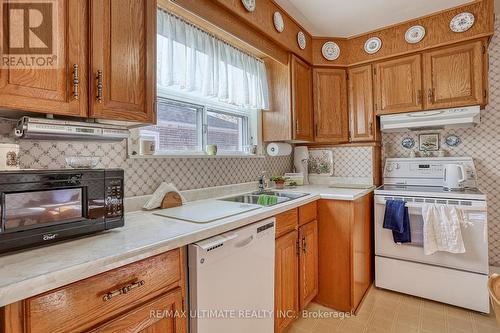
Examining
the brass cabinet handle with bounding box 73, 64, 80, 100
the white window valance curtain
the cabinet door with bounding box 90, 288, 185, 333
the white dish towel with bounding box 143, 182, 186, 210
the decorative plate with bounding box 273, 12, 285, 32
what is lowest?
the cabinet door with bounding box 90, 288, 185, 333

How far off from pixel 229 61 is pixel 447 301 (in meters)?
2.64

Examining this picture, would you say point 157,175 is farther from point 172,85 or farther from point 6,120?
point 6,120

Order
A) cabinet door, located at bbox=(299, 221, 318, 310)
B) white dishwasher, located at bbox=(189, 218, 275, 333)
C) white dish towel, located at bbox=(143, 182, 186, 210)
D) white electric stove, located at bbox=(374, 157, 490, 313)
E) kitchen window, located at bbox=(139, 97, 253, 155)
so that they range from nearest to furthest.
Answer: white dishwasher, located at bbox=(189, 218, 275, 333)
white dish towel, located at bbox=(143, 182, 186, 210)
kitchen window, located at bbox=(139, 97, 253, 155)
cabinet door, located at bbox=(299, 221, 318, 310)
white electric stove, located at bbox=(374, 157, 490, 313)

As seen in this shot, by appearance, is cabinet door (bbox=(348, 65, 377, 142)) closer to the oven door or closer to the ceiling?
the ceiling

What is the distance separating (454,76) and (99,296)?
118 inches

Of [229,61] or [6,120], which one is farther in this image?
[229,61]

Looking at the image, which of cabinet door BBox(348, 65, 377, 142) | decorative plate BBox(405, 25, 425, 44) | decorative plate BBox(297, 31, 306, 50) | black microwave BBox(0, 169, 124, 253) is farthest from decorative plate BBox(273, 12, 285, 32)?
black microwave BBox(0, 169, 124, 253)

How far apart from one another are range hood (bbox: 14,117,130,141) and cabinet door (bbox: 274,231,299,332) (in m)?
1.14

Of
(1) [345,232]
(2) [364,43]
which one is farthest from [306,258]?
(2) [364,43]

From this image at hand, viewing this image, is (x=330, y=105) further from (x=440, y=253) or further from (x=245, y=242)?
(x=245, y=242)

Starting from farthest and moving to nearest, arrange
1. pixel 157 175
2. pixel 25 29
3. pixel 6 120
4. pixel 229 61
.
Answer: pixel 229 61
pixel 157 175
pixel 6 120
pixel 25 29

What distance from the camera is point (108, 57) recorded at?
1.10m

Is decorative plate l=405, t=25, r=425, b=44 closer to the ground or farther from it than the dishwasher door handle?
farther from it

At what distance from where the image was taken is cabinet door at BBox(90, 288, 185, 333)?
0.84 metres
